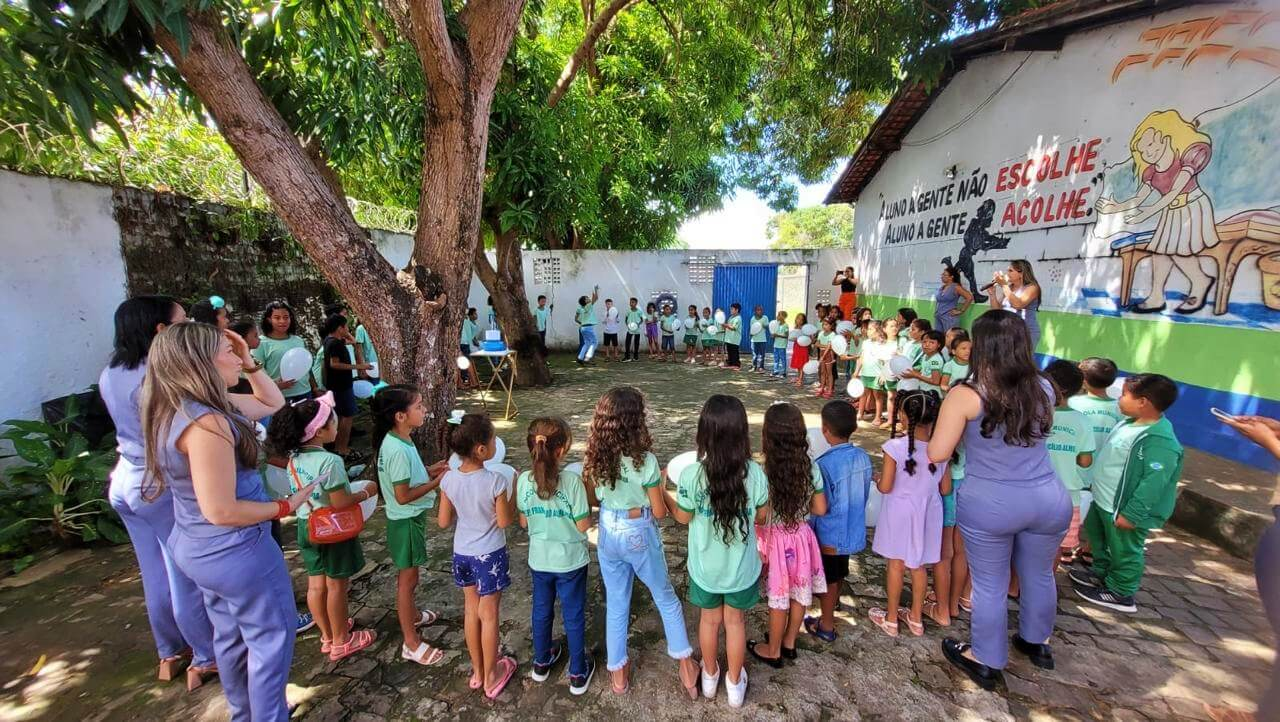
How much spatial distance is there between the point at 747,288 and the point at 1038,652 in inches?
389

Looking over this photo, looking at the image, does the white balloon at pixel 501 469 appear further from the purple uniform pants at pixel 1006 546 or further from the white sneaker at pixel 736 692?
the purple uniform pants at pixel 1006 546

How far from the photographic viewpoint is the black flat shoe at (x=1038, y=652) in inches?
86.6

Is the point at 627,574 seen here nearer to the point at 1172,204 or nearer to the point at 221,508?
the point at 221,508

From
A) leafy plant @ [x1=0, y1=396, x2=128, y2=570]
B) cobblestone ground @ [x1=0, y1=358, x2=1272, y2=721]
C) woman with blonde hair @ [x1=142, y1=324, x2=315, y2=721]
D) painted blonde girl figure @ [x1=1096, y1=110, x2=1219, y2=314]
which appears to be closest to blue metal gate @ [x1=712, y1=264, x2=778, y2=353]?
painted blonde girl figure @ [x1=1096, y1=110, x2=1219, y2=314]

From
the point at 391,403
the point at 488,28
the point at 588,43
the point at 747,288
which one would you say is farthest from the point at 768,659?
the point at 747,288

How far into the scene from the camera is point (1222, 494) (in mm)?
3424

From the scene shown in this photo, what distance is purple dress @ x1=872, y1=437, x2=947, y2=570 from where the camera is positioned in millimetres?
2270

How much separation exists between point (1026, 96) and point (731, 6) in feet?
12.3

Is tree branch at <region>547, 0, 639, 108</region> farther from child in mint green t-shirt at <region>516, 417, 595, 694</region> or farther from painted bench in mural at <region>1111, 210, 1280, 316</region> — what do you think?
painted bench in mural at <region>1111, 210, 1280, 316</region>

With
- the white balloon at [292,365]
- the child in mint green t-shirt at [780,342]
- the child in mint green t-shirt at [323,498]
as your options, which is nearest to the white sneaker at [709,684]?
the child in mint green t-shirt at [323,498]

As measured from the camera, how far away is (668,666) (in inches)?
88.8

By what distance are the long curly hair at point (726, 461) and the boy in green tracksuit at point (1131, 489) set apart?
1.96 m

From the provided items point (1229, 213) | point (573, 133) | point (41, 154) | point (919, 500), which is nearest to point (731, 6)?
point (573, 133)

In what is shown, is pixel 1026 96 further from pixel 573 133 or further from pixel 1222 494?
pixel 573 133
